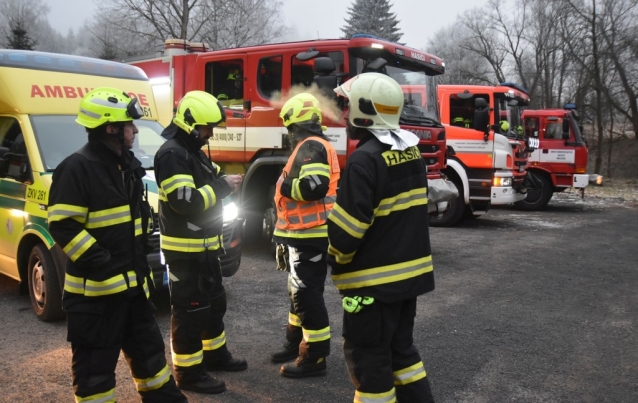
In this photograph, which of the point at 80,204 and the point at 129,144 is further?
the point at 129,144

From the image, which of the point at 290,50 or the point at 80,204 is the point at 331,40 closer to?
the point at 290,50

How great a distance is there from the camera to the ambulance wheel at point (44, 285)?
500 cm

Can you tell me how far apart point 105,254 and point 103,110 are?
756 millimetres

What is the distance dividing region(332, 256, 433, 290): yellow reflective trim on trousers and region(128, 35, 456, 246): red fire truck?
4.20m

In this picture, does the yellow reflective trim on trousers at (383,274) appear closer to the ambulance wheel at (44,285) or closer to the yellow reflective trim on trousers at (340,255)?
the yellow reflective trim on trousers at (340,255)

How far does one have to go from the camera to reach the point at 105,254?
2.94m

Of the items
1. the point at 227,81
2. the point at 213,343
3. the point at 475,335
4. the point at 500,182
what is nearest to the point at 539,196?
the point at 500,182

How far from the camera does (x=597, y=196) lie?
60.8ft

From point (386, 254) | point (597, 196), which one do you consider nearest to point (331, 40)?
point (386, 254)

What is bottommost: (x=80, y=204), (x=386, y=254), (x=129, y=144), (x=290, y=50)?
(x=386, y=254)

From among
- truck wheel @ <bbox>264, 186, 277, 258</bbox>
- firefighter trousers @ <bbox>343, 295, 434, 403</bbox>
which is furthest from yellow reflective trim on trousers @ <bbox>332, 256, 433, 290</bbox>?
truck wheel @ <bbox>264, 186, 277, 258</bbox>

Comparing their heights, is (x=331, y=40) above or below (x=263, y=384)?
above

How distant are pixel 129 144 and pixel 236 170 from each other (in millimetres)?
5113

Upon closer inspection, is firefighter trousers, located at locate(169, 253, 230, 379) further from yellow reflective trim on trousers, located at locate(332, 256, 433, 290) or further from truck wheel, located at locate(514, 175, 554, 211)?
truck wheel, located at locate(514, 175, 554, 211)
